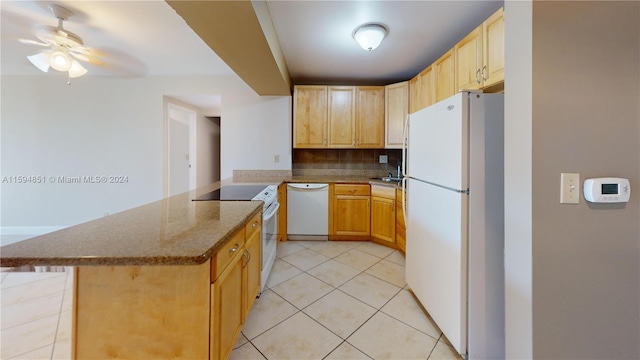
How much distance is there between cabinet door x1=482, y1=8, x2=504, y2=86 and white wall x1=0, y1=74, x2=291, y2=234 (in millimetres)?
2420

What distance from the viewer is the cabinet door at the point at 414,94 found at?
295 centimetres

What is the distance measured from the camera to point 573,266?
897 mm

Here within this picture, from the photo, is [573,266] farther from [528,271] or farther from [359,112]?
[359,112]

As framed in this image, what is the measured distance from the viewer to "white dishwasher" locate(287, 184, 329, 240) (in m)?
3.23

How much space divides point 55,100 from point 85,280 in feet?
13.5

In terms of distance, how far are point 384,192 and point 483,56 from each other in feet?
5.59

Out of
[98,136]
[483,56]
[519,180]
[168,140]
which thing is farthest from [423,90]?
→ [98,136]

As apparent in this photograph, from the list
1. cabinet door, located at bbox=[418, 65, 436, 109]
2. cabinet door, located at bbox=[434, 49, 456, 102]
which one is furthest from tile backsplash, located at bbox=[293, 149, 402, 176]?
cabinet door, located at bbox=[434, 49, 456, 102]

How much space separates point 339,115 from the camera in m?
3.43

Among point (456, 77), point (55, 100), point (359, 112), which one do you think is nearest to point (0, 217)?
point (55, 100)

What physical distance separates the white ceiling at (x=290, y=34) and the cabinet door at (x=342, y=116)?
0.85ft

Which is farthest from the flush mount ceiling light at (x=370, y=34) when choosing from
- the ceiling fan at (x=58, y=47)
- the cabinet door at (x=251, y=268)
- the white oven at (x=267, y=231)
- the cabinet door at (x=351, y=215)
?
the ceiling fan at (x=58, y=47)

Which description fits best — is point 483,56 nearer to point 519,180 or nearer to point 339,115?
point 519,180

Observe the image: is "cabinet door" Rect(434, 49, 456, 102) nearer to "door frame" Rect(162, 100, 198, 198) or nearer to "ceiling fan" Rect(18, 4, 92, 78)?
"ceiling fan" Rect(18, 4, 92, 78)
